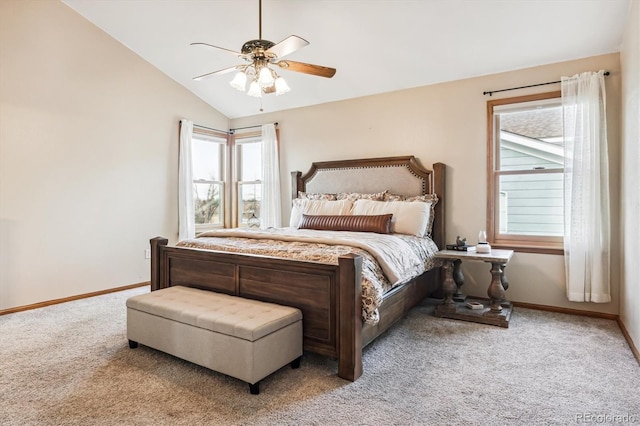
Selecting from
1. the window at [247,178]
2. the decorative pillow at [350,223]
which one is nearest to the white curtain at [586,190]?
the decorative pillow at [350,223]

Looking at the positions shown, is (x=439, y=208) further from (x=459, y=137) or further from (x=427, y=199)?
(x=459, y=137)

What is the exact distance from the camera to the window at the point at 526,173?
3.85m

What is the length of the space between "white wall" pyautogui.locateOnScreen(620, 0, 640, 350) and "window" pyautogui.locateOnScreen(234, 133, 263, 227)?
4.51 m

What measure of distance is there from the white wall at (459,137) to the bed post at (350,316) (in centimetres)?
236

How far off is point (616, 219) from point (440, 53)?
2320 millimetres

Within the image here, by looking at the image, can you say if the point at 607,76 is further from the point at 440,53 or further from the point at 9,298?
the point at 9,298

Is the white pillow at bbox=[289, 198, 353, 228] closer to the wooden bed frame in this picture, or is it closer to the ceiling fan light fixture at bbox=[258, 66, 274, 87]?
the wooden bed frame

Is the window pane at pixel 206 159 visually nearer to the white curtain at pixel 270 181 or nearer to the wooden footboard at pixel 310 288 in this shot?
the white curtain at pixel 270 181

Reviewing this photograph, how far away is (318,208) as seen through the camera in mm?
4559

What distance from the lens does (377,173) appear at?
15.3ft

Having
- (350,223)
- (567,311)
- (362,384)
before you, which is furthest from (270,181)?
(567,311)

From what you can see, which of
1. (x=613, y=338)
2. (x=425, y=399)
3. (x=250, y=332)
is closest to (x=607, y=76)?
(x=613, y=338)

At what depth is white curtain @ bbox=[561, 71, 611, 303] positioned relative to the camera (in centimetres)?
341

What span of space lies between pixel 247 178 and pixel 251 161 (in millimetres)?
286
